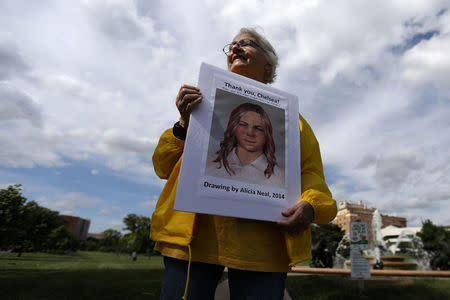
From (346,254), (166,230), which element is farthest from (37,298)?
(346,254)

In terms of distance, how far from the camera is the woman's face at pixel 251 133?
3.95 feet

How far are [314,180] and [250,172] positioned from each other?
37 cm

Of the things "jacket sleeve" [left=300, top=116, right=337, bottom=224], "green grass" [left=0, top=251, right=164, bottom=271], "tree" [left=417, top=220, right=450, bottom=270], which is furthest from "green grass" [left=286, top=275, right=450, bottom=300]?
"green grass" [left=0, top=251, right=164, bottom=271]

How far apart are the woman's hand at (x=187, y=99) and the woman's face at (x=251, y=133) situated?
24 cm

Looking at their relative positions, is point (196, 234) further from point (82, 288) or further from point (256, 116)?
point (82, 288)

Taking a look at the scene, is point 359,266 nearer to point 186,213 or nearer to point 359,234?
point 359,234

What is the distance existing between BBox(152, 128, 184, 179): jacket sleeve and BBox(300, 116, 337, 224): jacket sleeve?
0.64m

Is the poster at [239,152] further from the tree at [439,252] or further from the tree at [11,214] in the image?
the tree at [11,214]

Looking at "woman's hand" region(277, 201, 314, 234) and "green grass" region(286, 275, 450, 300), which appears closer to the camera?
"woman's hand" region(277, 201, 314, 234)

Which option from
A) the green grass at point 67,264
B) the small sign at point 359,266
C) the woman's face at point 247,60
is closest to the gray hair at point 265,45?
the woman's face at point 247,60

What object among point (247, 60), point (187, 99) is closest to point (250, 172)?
point (187, 99)

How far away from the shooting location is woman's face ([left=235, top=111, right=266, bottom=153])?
47.4 inches

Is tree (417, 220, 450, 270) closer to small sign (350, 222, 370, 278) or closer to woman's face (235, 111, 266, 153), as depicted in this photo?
small sign (350, 222, 370, 278)

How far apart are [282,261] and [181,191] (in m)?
0.56
